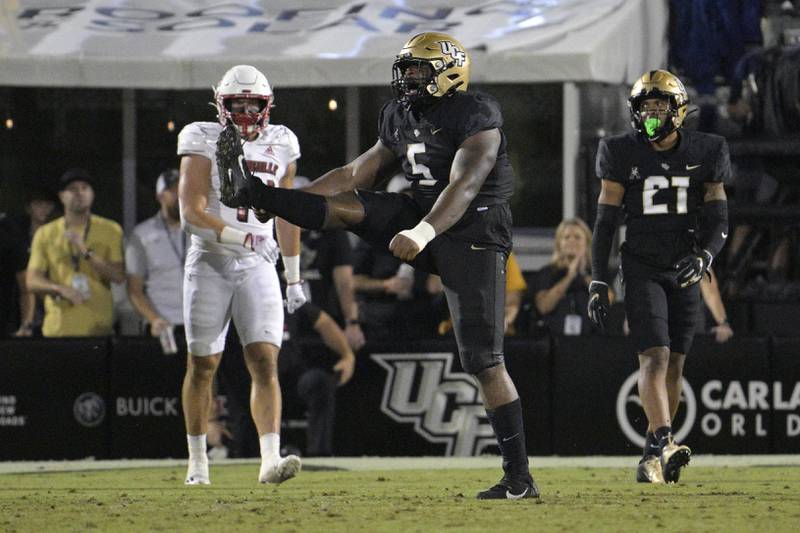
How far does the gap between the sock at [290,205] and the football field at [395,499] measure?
118 centimetres

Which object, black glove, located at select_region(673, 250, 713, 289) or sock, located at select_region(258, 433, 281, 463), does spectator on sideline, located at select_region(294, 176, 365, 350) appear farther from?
black glove, located at select_region(673, 250, 713, 289)

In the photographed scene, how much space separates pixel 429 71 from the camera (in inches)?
342

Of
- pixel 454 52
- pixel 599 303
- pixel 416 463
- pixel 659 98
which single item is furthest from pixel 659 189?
pixel 416 463

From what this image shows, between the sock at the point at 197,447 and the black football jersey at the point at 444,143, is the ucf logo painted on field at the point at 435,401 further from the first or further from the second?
the black football jersey at the point at 444,143

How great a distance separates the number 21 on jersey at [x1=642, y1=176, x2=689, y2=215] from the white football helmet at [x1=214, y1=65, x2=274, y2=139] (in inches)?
76.6

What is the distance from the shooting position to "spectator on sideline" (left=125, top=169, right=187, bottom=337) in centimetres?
1294

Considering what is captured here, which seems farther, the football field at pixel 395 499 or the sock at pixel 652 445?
the sock at pixel 652 445

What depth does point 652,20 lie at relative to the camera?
15461mm

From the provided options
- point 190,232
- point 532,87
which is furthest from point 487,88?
point 190,232

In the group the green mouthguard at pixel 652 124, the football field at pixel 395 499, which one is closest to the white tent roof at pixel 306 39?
the football field at pixel 395 499

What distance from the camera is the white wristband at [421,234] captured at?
26.3ft

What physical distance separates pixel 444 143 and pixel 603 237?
67.4 inches

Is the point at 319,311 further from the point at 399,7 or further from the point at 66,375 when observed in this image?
the point at 399,7

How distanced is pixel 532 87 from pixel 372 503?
8.15m
